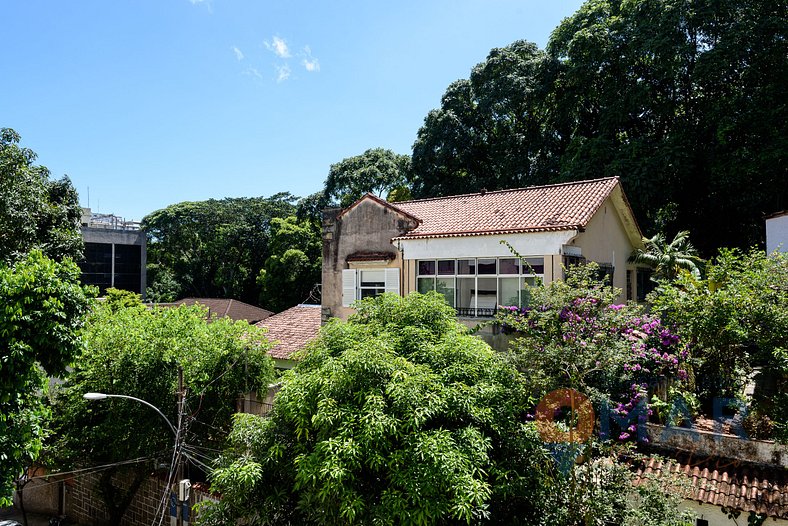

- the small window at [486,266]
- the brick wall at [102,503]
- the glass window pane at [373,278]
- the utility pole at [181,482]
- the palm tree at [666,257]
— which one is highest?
the palm tree at [666,257]

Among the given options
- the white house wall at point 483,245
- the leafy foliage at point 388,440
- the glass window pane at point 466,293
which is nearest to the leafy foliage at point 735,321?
the white house wall at point 483,245

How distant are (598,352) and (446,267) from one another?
24.4ft

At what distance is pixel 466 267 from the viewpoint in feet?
53.4

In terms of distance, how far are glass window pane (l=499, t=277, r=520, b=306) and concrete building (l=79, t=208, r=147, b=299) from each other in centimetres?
4204

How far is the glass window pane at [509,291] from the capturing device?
15.2m

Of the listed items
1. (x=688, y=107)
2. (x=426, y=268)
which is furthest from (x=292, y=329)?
(x=688, y=107)

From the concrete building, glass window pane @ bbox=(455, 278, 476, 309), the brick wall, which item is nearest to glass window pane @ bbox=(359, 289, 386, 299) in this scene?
glass window pane @ bbox=(455, 278, 476, 309)

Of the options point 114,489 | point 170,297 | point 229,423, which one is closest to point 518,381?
point 229,423

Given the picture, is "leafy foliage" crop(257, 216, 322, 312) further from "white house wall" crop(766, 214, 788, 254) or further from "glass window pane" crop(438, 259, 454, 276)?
"white house wall" crop(766, 214, 788, 254)

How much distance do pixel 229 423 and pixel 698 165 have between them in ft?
80.2

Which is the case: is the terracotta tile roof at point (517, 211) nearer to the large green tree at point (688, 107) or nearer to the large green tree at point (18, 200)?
the large green tree at point (688, 107)

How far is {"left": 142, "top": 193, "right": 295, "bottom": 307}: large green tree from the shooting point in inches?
1975

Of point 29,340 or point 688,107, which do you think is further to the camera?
point 688,107

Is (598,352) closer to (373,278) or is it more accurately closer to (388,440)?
(388,440)
